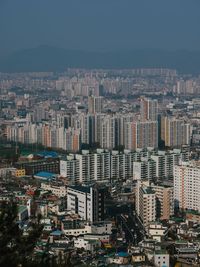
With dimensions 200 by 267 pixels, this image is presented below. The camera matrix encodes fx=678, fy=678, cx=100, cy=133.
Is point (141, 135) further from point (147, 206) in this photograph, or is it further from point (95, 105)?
point (147, 206)

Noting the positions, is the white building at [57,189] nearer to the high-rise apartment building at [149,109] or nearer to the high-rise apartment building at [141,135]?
the high-rise apartment building at [141,135]

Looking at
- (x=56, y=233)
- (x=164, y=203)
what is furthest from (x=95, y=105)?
(x=56, y=233)

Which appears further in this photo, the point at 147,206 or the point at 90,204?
the point at 147,206

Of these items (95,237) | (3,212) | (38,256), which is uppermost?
(3,212)

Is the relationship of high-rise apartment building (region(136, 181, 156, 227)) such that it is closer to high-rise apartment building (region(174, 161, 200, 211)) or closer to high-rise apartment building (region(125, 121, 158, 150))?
high-rise apartment building (region(174, 161, 200, 211))

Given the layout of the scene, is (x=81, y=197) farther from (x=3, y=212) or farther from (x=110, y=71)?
(x=110, y=71)

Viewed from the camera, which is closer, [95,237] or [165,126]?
[95,237]

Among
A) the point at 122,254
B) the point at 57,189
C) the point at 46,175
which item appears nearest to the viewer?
the point at 122,254

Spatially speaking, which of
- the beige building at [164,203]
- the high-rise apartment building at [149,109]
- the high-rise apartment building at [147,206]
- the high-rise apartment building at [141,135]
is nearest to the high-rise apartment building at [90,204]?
the high-rise apartment building at [147,206]

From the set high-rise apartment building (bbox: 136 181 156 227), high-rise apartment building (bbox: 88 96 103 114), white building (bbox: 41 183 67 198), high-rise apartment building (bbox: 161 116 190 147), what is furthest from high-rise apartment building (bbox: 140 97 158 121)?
high-rise apartment building (bbox: 136 181 156 227)

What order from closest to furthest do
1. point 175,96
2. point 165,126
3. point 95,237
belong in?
point 95,237
point 165,126
point 175,96

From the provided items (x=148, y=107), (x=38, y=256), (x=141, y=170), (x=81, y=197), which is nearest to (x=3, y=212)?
(x=38, y=256)
